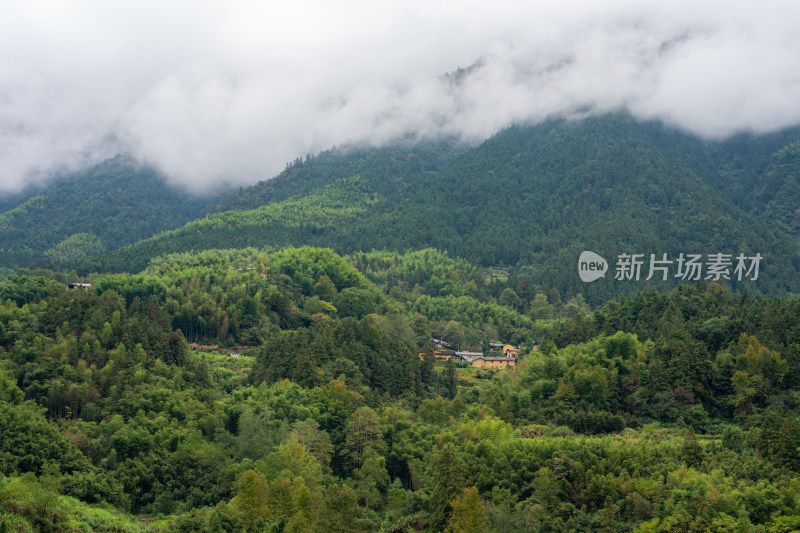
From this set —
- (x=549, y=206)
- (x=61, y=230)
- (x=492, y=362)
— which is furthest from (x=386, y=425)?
(x=61, y=230)

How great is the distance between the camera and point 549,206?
158m

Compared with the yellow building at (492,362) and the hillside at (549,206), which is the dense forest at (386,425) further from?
the hillside at (549,206)

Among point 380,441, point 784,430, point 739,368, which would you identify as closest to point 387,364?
point 380,441

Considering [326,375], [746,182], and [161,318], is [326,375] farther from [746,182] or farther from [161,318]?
[746,182]

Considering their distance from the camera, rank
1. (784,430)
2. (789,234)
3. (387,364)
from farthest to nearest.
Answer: (789,234) → (387,364) → (784,430)

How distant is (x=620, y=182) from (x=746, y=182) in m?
29.1

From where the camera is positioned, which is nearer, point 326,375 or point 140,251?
point 326,375

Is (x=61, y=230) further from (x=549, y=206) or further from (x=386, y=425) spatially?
(x=386, y=425)

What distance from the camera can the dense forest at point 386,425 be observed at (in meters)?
41.2

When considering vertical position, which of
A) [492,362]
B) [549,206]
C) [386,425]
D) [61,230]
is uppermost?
[549,206]

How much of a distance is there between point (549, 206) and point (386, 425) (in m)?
106

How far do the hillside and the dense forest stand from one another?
184 ft

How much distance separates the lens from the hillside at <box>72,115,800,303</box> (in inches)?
5443

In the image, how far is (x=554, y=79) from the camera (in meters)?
200
